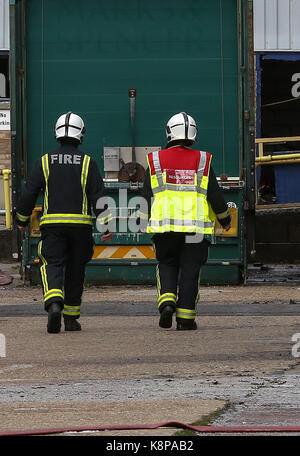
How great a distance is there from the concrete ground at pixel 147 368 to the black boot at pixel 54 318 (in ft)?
0.21

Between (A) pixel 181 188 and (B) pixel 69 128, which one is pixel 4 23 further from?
(A) pixel 181 188

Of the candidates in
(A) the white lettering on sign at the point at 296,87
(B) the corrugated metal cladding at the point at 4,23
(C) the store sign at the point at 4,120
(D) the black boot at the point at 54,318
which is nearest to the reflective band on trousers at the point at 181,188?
(D) the black boot at the point at 54,318

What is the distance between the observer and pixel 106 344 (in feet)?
32.1

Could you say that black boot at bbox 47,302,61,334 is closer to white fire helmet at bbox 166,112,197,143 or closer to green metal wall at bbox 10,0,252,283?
white fire helmet at bbox 166,112,197,143

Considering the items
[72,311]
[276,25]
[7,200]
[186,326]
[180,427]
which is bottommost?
[180,427]

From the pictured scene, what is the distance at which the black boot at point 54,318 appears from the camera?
417 inches

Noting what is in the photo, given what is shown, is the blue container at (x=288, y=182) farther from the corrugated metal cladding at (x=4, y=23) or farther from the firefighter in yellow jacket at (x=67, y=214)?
the firefighter in yellow jacket at (x=67, y=214)

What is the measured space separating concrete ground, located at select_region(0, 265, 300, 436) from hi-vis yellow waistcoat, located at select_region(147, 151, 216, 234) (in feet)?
2.72

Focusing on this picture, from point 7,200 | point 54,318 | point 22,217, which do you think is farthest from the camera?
point 7,200

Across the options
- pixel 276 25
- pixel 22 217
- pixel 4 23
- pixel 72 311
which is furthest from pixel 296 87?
pixel 72 311

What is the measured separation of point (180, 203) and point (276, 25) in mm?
12972

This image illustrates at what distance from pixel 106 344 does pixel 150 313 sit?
2745 mm

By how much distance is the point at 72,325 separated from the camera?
433 inches
